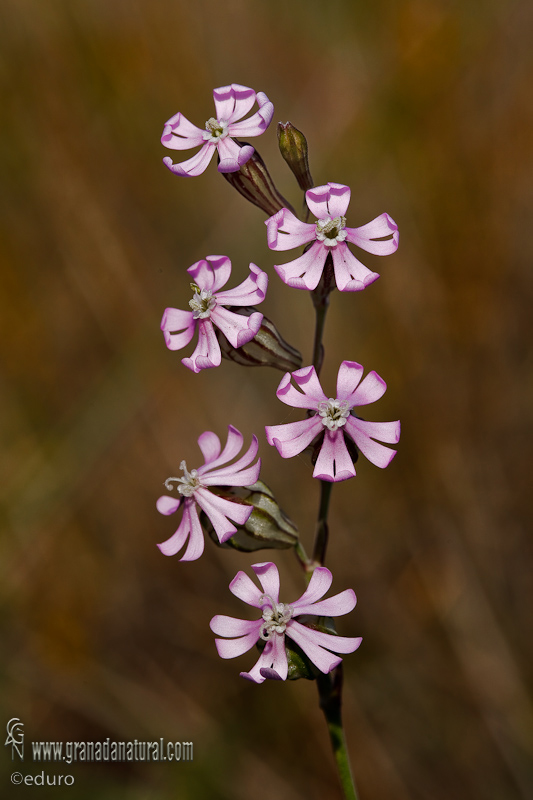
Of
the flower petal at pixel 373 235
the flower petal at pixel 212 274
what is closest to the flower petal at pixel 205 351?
the flower petal at pixel 212 274

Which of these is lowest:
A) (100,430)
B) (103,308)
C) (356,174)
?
(100,430)

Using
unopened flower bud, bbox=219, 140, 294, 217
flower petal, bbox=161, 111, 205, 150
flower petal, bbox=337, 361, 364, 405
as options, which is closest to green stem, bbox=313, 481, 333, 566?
flower petal, bbox=337, 361, 364, 405

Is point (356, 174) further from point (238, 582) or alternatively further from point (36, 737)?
point (36, 737)

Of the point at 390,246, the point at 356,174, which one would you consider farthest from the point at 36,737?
the point at 356,174

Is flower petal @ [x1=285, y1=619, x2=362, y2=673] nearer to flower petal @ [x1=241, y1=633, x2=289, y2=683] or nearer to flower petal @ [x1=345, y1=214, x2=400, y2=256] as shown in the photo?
flower petal @ [x1=241, y1=633, x2=289, y2=683]

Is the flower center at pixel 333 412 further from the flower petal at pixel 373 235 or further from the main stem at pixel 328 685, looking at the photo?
the flower petal at pixel 373 235
